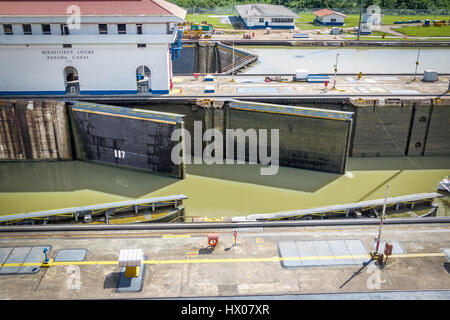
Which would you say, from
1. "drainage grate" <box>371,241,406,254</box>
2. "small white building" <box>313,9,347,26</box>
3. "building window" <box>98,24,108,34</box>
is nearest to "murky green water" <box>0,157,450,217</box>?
"drainage grate" <box>371,241,406,254</box>

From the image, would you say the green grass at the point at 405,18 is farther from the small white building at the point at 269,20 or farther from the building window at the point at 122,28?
the building window at the point at 122,28

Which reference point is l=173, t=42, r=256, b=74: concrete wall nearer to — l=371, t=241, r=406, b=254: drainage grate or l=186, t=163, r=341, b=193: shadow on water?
l=186, t=163, r=341, b=193: shadow on water

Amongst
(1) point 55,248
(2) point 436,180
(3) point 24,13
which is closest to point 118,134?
(3) point 24,13

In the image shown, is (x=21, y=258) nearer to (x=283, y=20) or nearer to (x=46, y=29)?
(x=46, y=29)

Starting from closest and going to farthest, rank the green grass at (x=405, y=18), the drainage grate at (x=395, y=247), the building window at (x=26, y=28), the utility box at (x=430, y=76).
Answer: the drainage grate at (x=395, y=247) → the building window at (x=26, y=28) → the utility box at (x=430, y=76) → the green grass at (x=405, y=18)

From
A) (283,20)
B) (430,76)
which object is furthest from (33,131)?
(283,20)

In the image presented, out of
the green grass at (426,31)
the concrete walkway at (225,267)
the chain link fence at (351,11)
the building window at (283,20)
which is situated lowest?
the concrete walkway at (225,267)

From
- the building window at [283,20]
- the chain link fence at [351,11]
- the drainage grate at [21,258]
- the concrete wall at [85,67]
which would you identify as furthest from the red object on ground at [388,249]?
the chain link fence at [351,11]
